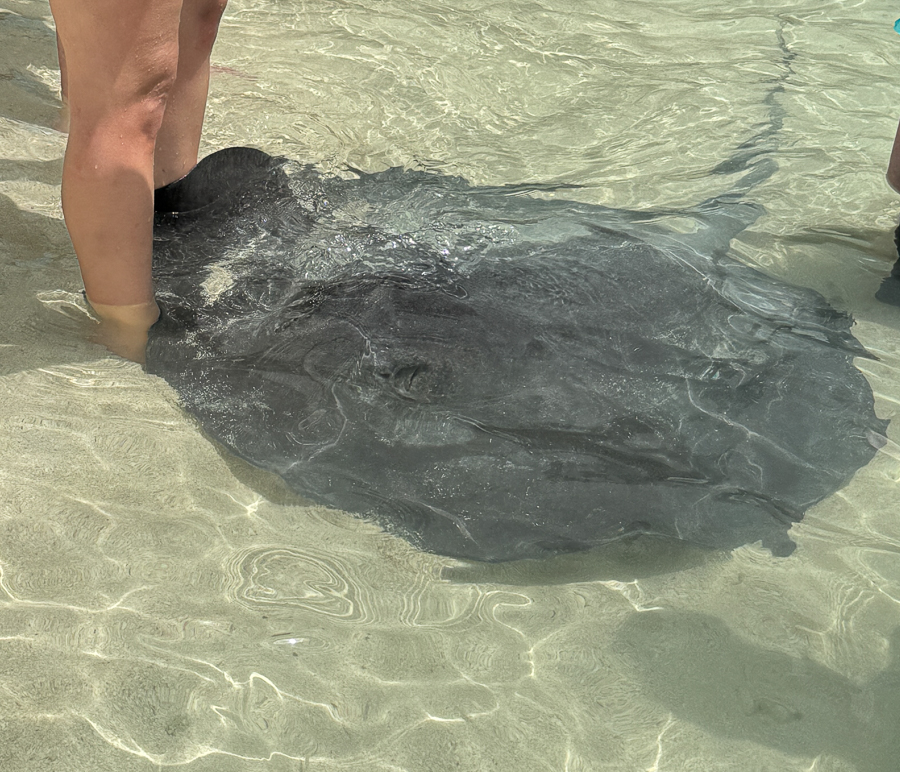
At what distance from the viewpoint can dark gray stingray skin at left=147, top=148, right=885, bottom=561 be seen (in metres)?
2.37

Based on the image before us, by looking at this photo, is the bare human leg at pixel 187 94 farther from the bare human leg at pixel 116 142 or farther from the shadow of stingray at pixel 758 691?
the shadow of stingray at pixel 758 691

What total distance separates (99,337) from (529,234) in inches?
64.0

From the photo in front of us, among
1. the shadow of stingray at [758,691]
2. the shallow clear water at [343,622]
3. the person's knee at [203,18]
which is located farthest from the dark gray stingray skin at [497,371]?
the person's knee at [203,18]

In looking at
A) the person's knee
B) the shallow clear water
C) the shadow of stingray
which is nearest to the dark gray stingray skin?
the shallow clear water

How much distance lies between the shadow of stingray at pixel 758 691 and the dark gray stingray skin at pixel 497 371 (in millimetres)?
296

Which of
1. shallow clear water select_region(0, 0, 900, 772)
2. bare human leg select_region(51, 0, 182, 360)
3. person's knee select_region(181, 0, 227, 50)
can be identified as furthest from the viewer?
person's knee select_region(181, 0, 227, 50)

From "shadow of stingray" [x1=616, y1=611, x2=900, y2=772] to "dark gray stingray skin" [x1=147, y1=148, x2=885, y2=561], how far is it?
30 centimetres

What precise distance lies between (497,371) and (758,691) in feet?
3.76

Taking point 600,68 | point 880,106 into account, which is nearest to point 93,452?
point 600,68

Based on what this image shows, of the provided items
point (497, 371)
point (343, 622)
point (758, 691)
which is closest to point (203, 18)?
point (497, 371)

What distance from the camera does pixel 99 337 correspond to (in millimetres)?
2797

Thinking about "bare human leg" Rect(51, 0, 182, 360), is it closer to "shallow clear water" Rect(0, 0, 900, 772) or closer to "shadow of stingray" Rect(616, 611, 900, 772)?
"shallow clear water" Rect(0, 0, 900, 772)

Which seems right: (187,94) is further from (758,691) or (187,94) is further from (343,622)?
(758,691)

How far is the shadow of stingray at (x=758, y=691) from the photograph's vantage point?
1.89m
